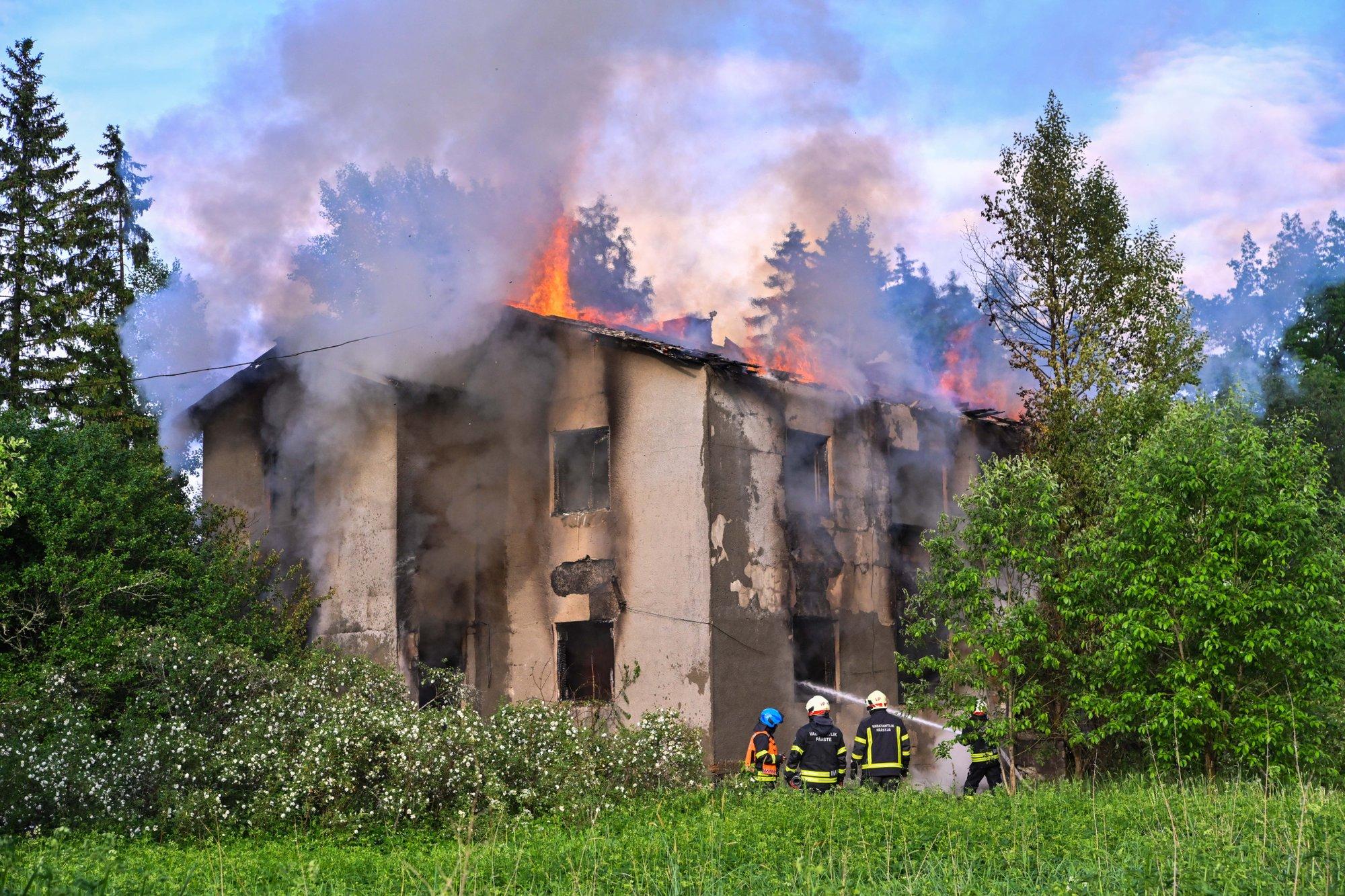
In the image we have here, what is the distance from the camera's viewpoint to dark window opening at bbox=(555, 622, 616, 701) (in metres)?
18.8

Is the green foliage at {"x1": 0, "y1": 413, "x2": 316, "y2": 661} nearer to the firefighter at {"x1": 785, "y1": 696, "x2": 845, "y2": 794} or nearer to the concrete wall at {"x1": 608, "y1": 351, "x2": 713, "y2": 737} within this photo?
the concrete wall at {"x1": 608, "y1": 351, "x2": 713, "y2": 737}

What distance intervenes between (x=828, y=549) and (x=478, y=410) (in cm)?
634

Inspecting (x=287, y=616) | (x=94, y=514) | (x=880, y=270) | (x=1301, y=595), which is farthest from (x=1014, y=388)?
(x=94, y=514)

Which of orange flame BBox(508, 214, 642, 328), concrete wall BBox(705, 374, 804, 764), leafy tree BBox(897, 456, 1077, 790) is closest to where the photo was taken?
leafy tree BBox(897, 456, 1077, 790)

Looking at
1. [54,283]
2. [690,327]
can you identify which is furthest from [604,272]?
[54,283]

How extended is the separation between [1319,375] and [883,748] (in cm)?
2432

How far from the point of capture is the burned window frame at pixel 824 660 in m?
18.8

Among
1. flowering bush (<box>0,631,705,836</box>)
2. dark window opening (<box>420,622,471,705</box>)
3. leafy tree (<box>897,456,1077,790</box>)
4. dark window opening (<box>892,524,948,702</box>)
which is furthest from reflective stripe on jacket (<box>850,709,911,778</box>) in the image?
dark window opening (<box>420,622,471,705</box>)

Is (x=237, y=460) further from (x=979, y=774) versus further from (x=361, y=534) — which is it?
(x=979, y=774)

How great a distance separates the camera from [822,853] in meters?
9.05

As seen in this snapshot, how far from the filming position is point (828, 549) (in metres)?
19.7

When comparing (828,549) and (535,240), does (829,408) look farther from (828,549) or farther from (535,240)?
(535,240)

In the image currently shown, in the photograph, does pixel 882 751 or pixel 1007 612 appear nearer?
pixel 882 751

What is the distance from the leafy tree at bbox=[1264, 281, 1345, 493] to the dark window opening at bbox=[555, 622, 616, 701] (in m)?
18.1
